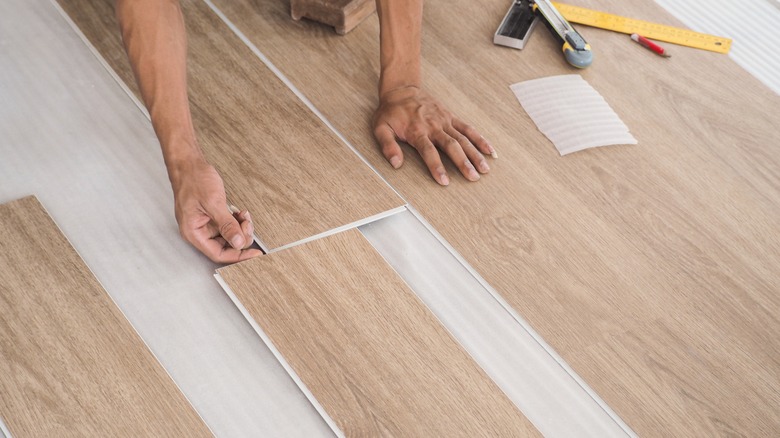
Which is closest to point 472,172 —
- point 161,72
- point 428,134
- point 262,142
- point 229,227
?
point 428,134

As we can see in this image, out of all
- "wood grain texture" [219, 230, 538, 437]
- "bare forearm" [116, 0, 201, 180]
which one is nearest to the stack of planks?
"wood grain texture" [219, 230, 538, 437]

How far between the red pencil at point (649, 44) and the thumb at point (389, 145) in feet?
3.33

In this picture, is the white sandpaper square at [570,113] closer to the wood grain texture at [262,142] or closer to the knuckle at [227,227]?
the wood grain texture at [262,142]

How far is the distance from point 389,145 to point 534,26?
2.66ft

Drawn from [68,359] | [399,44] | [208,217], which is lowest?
[68,359]

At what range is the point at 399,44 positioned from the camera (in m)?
2.37

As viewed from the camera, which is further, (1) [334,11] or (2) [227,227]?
(1) [334,11]

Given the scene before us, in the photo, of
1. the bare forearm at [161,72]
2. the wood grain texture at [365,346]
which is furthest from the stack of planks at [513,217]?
the bare forearm at [161,72]

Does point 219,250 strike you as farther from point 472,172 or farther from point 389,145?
point 472,172

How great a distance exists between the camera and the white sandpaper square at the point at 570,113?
2.38 m

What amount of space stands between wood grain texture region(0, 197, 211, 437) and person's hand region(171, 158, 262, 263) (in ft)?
0.77

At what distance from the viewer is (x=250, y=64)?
2.46 m

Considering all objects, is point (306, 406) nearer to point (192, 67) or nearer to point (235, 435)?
point (235, 435)

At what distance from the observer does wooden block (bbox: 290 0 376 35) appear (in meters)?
2.58
